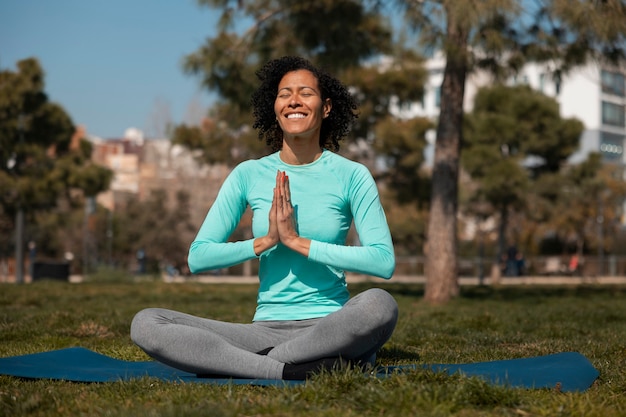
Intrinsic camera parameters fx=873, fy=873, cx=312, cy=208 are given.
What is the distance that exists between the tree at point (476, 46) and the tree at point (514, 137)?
59.8ft

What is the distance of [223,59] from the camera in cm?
1469

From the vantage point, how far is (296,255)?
4266 millimetres

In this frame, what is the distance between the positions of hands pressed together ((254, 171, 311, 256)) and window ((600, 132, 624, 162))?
257 feet

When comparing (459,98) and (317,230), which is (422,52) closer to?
(459,98)

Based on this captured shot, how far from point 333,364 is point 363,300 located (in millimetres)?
317

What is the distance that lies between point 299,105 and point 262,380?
1438 millimetres

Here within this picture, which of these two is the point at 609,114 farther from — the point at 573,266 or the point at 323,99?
the point at 323,99

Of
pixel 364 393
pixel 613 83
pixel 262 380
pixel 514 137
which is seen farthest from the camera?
pixel 514 137

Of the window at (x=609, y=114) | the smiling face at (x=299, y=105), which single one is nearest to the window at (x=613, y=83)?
the smiling face at (x=299, y=105)

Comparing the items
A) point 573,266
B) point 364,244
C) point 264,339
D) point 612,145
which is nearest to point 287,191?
point 364,244

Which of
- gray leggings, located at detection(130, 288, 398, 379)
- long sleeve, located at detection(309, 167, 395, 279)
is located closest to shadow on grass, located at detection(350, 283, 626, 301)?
long sleeve, located at detection(309, 167, 395, 279)

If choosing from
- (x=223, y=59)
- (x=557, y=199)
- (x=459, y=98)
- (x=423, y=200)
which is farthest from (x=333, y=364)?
(x=557, y=199)

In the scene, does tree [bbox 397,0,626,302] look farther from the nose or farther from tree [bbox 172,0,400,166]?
the nose

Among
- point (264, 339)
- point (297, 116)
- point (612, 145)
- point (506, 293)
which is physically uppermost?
point (612, 145)
